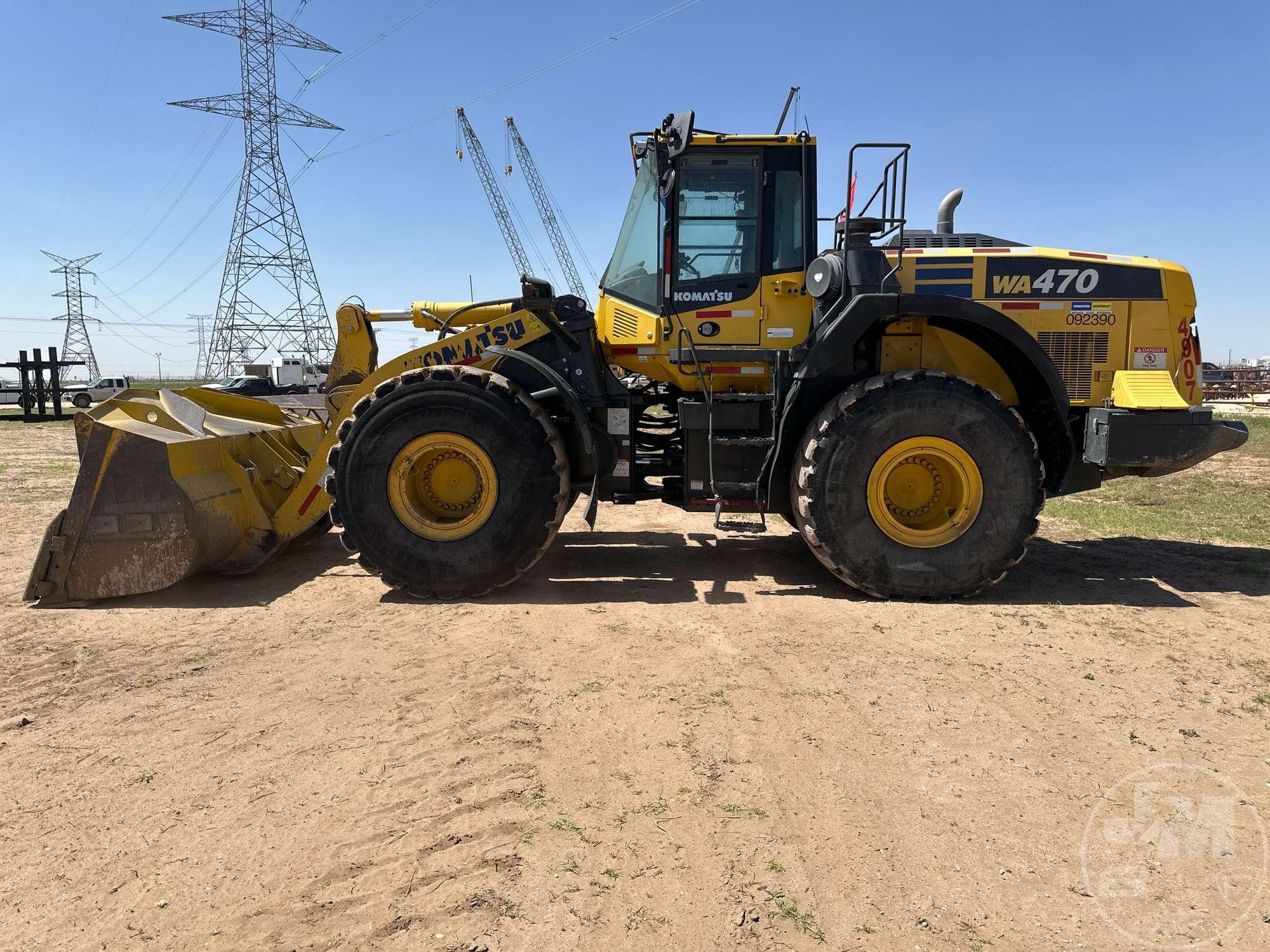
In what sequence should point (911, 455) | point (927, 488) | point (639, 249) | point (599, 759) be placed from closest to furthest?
1. point (599, 759)
2. point (911, 455)
3. point (927, 488)
4. point (639, 249)

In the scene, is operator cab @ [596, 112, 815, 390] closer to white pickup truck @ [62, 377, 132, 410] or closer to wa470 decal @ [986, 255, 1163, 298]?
wa470 decal @ [986, 255, 1163, 298]

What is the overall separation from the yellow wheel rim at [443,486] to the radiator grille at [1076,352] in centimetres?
415

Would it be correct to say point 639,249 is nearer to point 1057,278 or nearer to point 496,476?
point 496,476

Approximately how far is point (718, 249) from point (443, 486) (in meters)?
2.72

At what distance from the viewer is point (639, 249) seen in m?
5.80

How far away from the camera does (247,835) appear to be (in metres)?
2.58

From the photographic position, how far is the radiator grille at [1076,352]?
538 centimetres

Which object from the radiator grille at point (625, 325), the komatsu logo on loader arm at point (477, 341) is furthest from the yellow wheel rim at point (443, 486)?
the radiator grille at point (625, 325)

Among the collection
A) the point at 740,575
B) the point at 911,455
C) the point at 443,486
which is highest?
the point at 911,455

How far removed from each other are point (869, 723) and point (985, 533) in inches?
91.7

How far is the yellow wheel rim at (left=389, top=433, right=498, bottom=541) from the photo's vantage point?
5.27 m

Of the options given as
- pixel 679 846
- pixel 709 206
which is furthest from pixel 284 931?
pixel 709 206

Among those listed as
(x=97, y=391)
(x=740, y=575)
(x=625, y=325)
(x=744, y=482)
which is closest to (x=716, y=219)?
(x=625, y=325)

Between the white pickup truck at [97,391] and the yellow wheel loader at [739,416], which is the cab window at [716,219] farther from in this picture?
the white pickup truck at [97,391]
